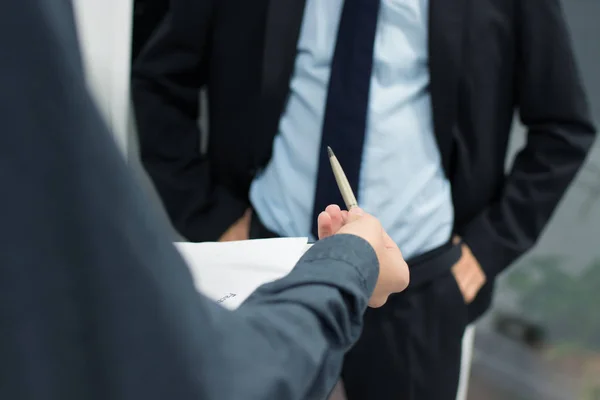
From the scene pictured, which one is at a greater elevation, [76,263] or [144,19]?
[76,263]

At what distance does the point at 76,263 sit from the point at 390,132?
0.46m

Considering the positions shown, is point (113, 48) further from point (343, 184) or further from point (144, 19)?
point (343, 184)

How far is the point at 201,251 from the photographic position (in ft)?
1.25

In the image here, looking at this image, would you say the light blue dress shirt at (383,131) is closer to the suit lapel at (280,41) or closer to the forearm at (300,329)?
the suit lapel at (280,41)

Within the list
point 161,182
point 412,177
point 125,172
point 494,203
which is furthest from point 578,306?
point 125,172

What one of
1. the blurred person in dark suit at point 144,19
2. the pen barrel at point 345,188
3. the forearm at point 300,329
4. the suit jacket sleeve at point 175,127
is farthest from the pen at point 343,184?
the blurred person in dark suit at point 144,19

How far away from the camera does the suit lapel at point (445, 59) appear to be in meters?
0.61

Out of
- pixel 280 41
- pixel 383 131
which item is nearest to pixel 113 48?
pixel 280 41

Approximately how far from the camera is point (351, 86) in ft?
1.97

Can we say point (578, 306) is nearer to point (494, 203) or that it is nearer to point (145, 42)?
point (494, 203)

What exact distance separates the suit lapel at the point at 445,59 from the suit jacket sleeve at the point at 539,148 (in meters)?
0.09

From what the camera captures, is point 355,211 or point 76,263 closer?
→ point 76,263

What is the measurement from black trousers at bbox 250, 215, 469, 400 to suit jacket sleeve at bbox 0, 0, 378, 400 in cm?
46

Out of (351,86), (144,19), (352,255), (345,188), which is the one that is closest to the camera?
(352,255)
